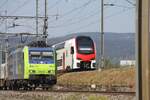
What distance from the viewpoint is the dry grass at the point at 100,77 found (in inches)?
1523

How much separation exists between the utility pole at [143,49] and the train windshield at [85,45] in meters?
43.2

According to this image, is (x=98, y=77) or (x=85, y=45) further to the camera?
(x=85, y=45)

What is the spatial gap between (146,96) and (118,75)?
37797mm

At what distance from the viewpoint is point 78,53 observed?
4600 cm

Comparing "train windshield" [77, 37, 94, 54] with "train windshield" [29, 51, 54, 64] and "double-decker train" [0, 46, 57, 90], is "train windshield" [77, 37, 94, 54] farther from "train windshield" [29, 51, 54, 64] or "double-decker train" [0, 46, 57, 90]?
"train windshield" [29, 51, 54, 64]

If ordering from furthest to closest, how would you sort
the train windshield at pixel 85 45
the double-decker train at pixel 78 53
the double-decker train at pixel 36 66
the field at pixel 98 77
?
the train windshield at pixel 85 45
the double-decker train at pixel 78 53
the field at pixel 98 77
the double-decker train at pixel 36 66

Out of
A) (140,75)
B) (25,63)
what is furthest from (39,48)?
(140,75)

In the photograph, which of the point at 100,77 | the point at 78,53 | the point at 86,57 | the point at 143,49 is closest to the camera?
the point at 143,49

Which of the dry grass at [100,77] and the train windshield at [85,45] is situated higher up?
the train windshield at [85,45]

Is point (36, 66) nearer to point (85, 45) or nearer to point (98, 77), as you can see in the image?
point (98, 77)

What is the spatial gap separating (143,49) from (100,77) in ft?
133

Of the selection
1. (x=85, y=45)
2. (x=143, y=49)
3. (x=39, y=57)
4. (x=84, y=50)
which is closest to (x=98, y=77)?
(x=84, y=50)

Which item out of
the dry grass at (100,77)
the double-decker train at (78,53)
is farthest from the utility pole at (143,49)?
the double-decker train at (78,53)

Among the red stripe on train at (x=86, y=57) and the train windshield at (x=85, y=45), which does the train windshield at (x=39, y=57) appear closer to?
the train windshield at (x=85, y=45)
